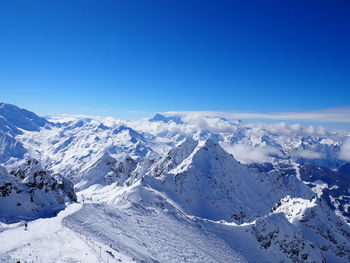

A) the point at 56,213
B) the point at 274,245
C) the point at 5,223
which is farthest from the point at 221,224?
the point at 5,223

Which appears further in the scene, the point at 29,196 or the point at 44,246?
the point at 29,196

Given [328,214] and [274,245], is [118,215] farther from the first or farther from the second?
[328,214]

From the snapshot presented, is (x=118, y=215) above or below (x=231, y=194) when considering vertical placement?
above

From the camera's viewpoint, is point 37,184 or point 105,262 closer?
point 105,262

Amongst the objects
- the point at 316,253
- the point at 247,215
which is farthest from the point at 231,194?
the point at 316,253

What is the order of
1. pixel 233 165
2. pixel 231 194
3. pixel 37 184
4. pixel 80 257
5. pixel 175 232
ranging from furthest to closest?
pixel 233 165 → pixel 231 194 → pixel 175 232 → pixel 37 184 → pixel 80 257

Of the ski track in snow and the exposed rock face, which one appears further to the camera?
the exposed rock face

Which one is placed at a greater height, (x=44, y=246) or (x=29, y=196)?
(x=44, y=246)

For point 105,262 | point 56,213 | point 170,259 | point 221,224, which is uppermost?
point 105,262

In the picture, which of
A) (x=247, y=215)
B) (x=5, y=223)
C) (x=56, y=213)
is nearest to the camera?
(x=5, y=223)

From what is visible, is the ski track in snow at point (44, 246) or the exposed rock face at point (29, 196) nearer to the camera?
the ski track in snow at point (44, 246)
